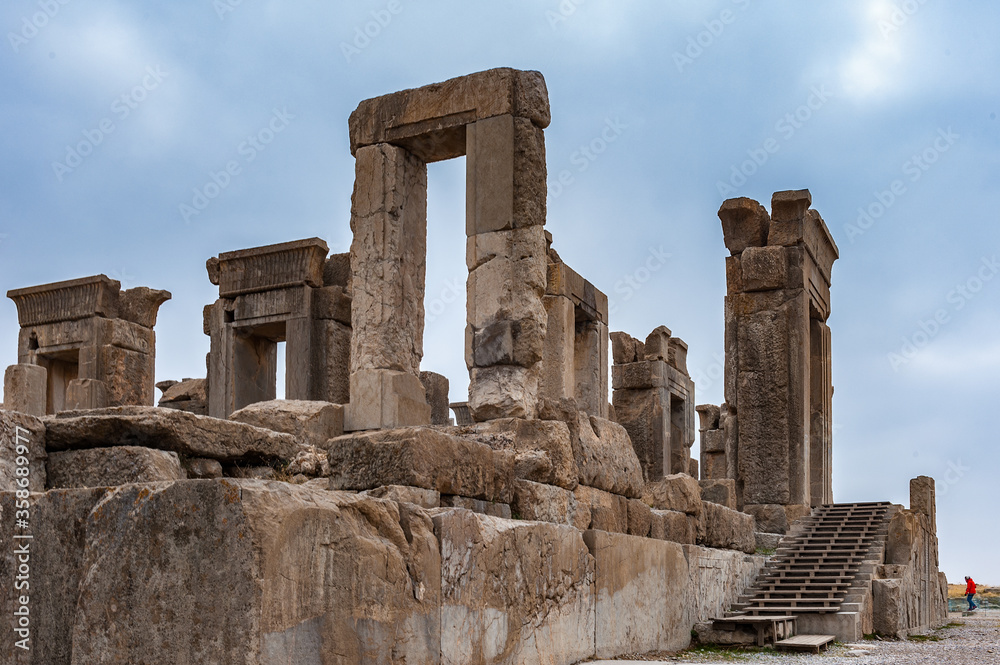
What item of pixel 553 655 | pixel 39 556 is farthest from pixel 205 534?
pixel 553 655

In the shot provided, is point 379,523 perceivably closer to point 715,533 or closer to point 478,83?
point 478,83

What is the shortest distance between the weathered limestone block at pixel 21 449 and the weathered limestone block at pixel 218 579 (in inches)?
52.2

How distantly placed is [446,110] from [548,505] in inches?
184

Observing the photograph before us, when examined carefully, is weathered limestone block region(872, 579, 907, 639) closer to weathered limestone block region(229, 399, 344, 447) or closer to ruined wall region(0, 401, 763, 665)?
ruined wall region(0, 401, 763, 665)

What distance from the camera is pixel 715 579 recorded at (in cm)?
994

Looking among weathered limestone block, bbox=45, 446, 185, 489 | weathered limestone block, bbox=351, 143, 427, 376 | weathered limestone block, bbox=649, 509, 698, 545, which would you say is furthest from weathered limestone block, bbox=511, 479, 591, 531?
weathered limestone block, bbox=351, 143, 427, 376

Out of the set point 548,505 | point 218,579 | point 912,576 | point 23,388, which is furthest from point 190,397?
point 218,579

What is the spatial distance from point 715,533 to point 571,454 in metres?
3.98

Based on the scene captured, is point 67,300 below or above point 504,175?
above

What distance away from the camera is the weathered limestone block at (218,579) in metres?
3.58

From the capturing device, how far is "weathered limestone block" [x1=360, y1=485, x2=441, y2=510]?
17.3ft

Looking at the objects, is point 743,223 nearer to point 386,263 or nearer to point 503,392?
point 386,263

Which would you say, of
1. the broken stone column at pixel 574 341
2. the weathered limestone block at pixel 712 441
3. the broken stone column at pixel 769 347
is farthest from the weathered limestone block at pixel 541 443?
the weathered limestone block at pixel 712 441

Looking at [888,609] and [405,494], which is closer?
[405,494]
